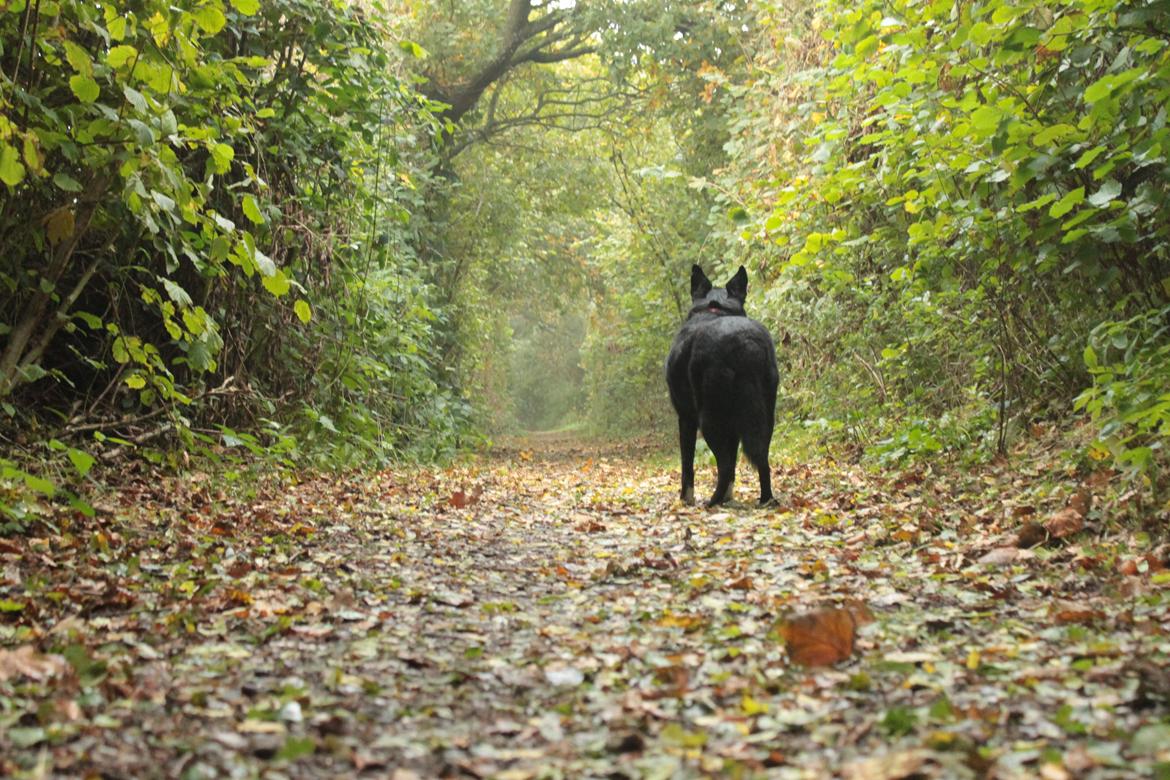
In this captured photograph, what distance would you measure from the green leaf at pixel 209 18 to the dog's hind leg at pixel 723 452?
3.70 meters

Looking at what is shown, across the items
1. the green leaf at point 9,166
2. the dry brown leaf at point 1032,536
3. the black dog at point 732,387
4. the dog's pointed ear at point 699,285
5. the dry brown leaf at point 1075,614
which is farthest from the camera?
the dog's pointed ear at point 699,285

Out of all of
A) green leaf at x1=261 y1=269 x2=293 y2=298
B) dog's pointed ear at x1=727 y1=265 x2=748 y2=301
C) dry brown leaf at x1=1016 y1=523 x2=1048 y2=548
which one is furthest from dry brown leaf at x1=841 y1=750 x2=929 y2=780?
dog's pointed ear at x1=727 y1=265 x2=748 y2=301

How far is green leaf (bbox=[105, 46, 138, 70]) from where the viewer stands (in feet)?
12.4

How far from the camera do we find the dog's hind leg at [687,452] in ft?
20.7

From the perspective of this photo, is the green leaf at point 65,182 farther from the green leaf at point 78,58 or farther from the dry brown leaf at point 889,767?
the dry brown leaf at point 889,767

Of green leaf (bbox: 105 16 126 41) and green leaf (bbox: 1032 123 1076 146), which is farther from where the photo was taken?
green leaf (bbox: 1032 123 1076 146)

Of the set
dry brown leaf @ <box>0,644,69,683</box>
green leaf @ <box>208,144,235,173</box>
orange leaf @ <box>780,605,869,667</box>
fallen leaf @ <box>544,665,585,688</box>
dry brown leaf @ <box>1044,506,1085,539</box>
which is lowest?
dry brown leaf @ <box>0,644,69,683</box>

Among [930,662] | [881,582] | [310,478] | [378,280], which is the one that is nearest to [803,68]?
[378,280]

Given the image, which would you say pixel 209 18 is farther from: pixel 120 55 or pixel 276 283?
pixel 276 283

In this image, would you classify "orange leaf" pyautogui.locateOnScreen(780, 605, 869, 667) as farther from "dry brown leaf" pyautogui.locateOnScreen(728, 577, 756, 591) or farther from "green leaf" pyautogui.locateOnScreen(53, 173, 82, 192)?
"green leaf" pyautogui.locateOnScreen(53, 173, 82, 192)

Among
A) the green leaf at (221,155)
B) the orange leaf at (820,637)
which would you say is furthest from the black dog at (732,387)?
the green leaf at (221,155)

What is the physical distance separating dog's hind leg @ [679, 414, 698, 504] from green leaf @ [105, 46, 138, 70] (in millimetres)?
4116

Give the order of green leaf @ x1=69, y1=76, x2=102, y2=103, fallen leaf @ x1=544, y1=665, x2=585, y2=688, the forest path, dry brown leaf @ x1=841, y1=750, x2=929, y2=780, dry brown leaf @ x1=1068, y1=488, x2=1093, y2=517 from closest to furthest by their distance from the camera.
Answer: dry brown leaf @ x1=841, y1=750, x2=929, y2=780 → the forest path → fallen leaf @ x1=544, y1=665, x2=585, y2=688 → green leaf @ x1=69, y1=76, x2=102, y2=103 → dry brown leaf @ x1=1068, y1=488, x2=1093, y2=517

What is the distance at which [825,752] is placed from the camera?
194 cm
